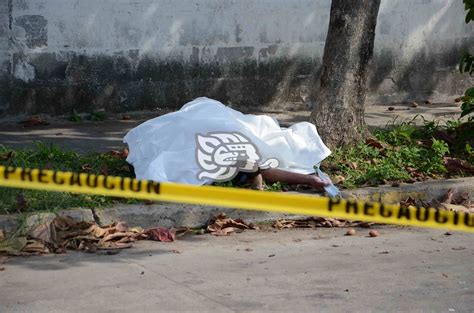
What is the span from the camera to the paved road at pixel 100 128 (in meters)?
9.23

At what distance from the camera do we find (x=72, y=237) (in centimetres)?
688

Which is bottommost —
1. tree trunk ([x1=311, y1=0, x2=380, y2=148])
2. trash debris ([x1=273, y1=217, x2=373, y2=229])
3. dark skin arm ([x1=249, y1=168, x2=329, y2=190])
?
trash debris ([x1=273, y1=217, x2=373, y2=229])

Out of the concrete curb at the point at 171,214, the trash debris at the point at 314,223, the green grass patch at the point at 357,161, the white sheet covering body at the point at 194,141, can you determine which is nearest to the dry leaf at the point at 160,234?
the concrete curb at the point at 171,214

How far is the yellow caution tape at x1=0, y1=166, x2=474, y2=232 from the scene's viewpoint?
4785mm

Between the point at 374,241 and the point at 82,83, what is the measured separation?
415cm

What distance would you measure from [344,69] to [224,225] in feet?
6.49

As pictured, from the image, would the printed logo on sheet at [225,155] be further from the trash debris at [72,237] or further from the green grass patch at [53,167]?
the trash debris at [72,237]

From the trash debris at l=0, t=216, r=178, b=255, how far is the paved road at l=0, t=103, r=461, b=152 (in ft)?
6.57

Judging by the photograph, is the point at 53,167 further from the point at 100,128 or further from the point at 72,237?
the point at 100,128

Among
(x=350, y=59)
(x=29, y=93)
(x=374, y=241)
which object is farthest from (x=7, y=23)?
(x=374, y=241)

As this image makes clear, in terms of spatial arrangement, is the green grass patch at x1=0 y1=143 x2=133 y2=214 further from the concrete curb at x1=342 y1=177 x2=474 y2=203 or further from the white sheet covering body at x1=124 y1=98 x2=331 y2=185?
the concrete curb at x1=342 y1=177 x2=474 y2=203

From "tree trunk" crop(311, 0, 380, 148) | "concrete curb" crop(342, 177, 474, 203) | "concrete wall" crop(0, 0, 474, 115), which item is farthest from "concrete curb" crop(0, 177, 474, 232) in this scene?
"concrete wall" crop(0, 0, 474, 115)

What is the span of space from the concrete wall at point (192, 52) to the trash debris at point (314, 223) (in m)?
3.38

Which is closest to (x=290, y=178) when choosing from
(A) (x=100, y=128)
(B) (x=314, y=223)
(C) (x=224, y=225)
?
(B) (x=314, y=223)
